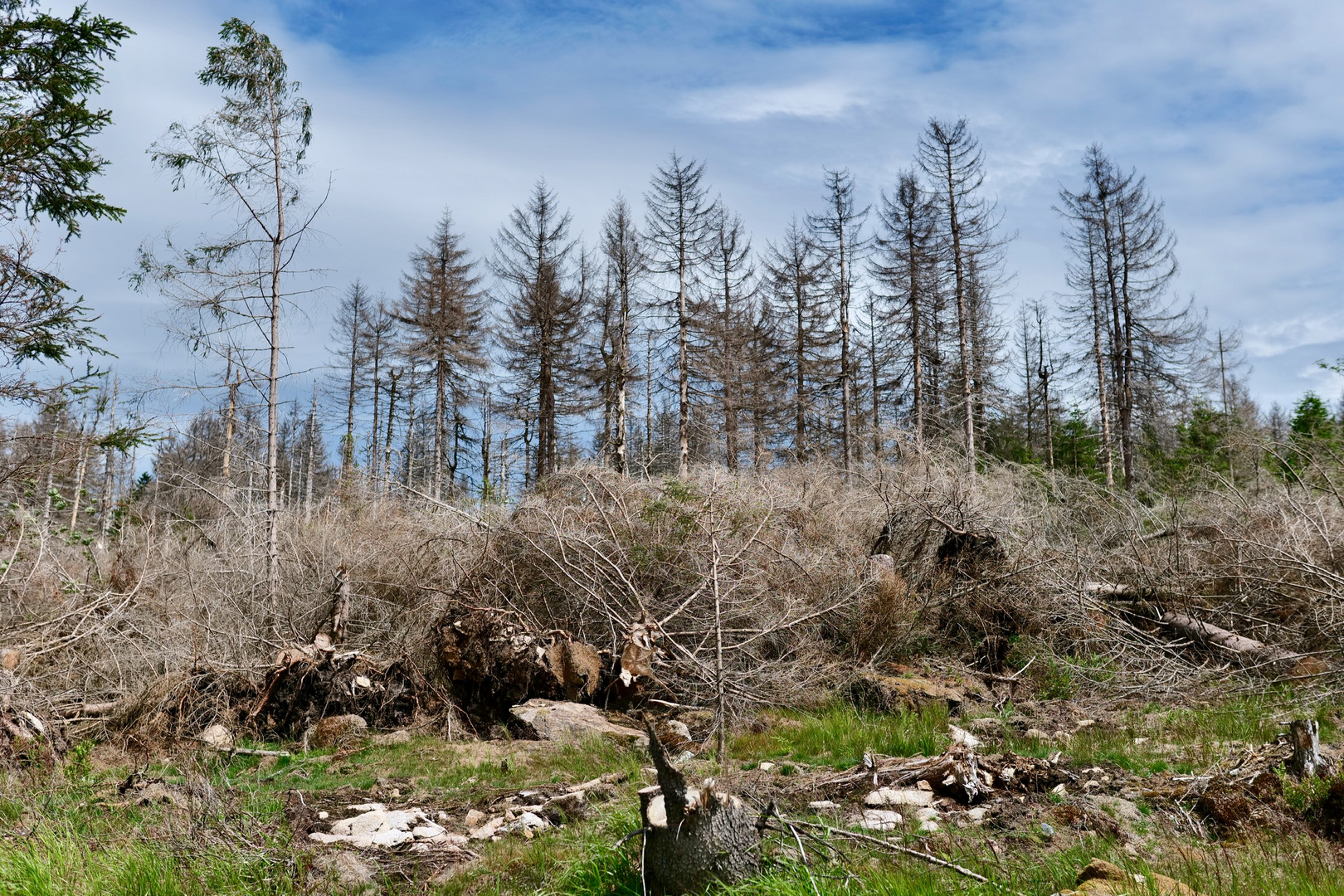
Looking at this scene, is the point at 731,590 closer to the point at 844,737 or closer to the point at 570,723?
the point at 844,737

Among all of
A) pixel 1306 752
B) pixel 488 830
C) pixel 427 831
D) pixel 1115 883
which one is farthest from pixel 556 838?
pixel 1306 752

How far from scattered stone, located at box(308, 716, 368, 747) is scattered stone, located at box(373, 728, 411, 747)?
232 millimetres

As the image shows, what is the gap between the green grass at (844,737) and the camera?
617 centimetres

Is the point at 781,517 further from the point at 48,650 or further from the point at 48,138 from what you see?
the point at 48,138

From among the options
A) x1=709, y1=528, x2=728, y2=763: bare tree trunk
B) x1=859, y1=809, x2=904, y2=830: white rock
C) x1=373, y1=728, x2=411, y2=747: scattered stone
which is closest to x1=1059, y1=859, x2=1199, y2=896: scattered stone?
x1=859, y1=809, x2=904, y2=830: white rock

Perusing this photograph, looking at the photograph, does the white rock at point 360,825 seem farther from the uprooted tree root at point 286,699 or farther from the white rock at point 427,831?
the uprooted tree root at point 286,699

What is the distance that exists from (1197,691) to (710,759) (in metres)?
4.95

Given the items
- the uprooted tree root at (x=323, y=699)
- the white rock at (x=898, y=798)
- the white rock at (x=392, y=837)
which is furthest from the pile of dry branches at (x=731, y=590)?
the white rock at (x=392, y=837)

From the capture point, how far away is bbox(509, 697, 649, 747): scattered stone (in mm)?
7621

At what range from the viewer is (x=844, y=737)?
22.1 ft

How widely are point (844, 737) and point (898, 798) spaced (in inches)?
79.3

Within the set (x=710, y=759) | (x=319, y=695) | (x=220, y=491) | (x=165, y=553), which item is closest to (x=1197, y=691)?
(x=710, y=759)

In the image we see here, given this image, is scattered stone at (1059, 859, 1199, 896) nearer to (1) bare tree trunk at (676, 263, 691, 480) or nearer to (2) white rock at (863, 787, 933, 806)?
(2) white rock at (863, 787, 933, 806)

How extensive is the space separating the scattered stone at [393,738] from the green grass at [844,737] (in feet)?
11.4
